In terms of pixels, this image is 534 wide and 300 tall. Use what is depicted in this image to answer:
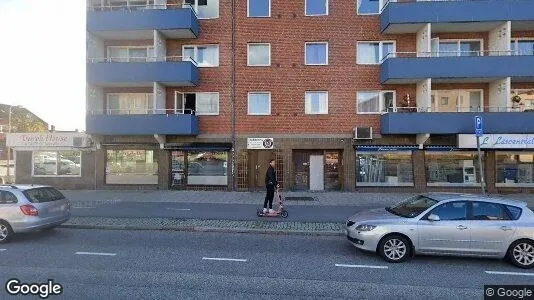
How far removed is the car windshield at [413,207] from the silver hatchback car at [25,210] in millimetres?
8251

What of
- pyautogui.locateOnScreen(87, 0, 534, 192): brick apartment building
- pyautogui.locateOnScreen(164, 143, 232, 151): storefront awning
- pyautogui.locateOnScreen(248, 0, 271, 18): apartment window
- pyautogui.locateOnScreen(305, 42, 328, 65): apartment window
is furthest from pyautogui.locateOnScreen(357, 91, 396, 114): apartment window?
pyautogui.locateOnScreen(164, 143, 232, 151): storefront awning

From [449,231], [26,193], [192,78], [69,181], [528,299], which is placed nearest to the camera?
[528,299]

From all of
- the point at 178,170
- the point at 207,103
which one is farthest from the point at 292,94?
the point at 178,170

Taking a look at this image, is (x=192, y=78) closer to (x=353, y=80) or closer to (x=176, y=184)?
(x=176, y=184)

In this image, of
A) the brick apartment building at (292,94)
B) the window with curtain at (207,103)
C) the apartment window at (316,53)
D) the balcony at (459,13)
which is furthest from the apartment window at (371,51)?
the window with curtain at (207,103)

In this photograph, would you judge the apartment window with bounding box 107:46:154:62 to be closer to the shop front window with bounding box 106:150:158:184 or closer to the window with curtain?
the window with curtain

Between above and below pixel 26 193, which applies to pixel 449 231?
below

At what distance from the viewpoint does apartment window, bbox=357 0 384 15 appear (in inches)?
684

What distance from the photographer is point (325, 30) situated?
17375 mm

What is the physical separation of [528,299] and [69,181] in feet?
64.6

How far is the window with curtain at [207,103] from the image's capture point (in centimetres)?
1770

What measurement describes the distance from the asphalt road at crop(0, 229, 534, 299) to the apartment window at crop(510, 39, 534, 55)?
1507 cm

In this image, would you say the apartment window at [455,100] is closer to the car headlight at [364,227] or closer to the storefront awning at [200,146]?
the storefront awning at [200,146]

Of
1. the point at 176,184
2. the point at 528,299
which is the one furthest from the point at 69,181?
the point at 528,299
